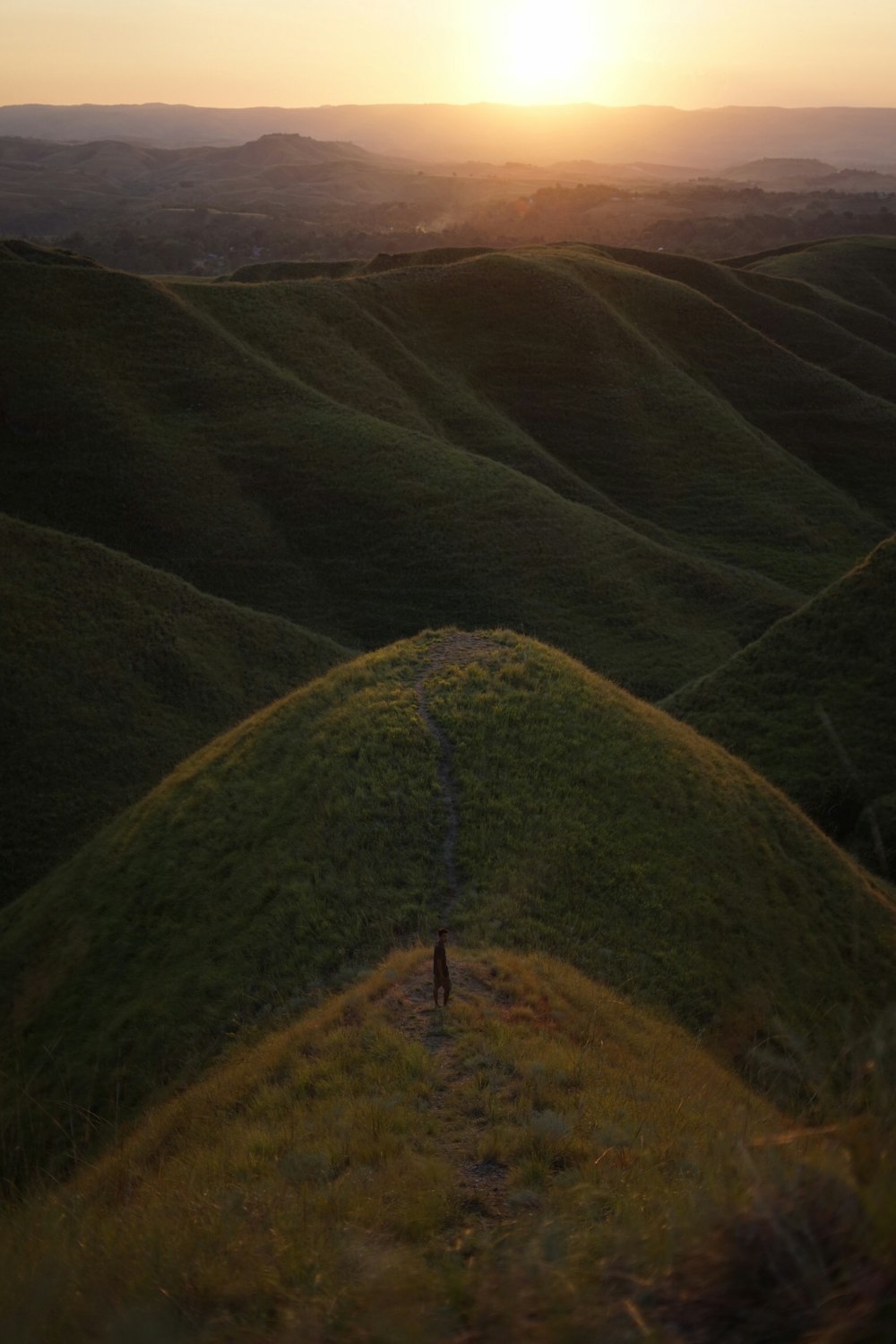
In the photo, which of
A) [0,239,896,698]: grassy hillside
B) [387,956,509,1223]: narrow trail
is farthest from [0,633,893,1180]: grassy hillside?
[0,239,896,698]: grassy hillside

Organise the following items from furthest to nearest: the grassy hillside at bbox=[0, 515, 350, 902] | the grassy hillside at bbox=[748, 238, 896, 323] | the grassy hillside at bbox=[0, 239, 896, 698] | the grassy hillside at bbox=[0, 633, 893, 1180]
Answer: the grassy hillside at bbox=[748, 238, 896, 323] < the grassy hillside at bbox=[0, 239, 896, 698] < the grassy hillside at bbox=[0, 515, 350, 902] < the grassy hillside at bbox=[0, 633, 893, 1180]

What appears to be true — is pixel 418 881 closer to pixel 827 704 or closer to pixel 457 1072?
pixel 457 1072

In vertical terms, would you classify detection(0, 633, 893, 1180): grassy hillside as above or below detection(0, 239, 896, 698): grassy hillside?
Answer: below

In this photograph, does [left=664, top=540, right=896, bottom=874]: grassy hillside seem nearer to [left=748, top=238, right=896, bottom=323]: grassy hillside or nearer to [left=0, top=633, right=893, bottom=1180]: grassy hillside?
[left=0, top=633, right=893, bottom=1180]: grassy hillside

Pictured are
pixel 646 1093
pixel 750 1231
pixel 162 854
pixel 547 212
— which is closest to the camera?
pixel 750 1231

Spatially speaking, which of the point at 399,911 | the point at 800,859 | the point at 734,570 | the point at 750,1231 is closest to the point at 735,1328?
the point at 750,1231

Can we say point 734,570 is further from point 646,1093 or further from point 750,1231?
point 750,1231

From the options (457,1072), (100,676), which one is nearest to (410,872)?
(457,1072)
